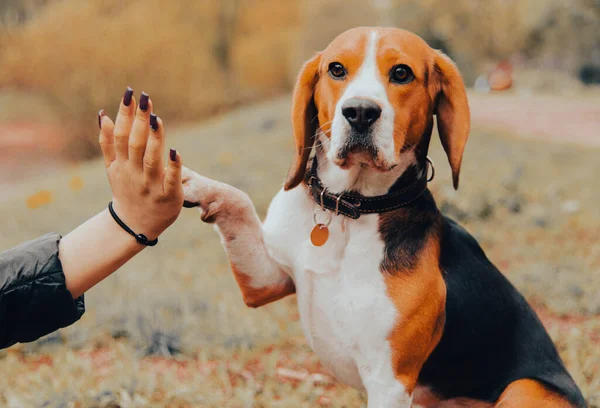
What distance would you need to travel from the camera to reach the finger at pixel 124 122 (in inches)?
68.7

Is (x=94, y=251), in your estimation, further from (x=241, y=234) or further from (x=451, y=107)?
(x=451, y=107)

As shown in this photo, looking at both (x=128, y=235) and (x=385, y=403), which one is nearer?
(x=128, y=235)

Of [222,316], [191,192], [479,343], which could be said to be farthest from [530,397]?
[222,316]

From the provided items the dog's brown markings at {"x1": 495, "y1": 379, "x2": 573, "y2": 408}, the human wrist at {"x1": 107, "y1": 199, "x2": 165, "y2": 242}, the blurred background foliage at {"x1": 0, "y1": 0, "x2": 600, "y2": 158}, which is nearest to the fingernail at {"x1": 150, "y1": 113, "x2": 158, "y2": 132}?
the human wrist at {"x1": 107, "y1": 199, "x2": 165, "y2": 242}

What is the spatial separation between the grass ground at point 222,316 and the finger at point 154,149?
5.73 ft

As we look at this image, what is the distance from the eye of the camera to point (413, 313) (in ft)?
7.38

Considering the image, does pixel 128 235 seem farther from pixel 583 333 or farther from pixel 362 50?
pixel 583 333

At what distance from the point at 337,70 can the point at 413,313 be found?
36.7 inches

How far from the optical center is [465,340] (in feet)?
8.21

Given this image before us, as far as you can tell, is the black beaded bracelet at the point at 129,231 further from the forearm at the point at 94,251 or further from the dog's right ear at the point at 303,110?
the dog's right ear at the point at 303,110

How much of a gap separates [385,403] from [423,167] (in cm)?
91

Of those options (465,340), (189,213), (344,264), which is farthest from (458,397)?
(189,213)

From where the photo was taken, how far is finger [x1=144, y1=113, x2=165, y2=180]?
5.67ft

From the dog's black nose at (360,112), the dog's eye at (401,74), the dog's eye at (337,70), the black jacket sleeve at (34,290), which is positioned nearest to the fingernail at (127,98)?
the black jacket sleeve at (34,290)
